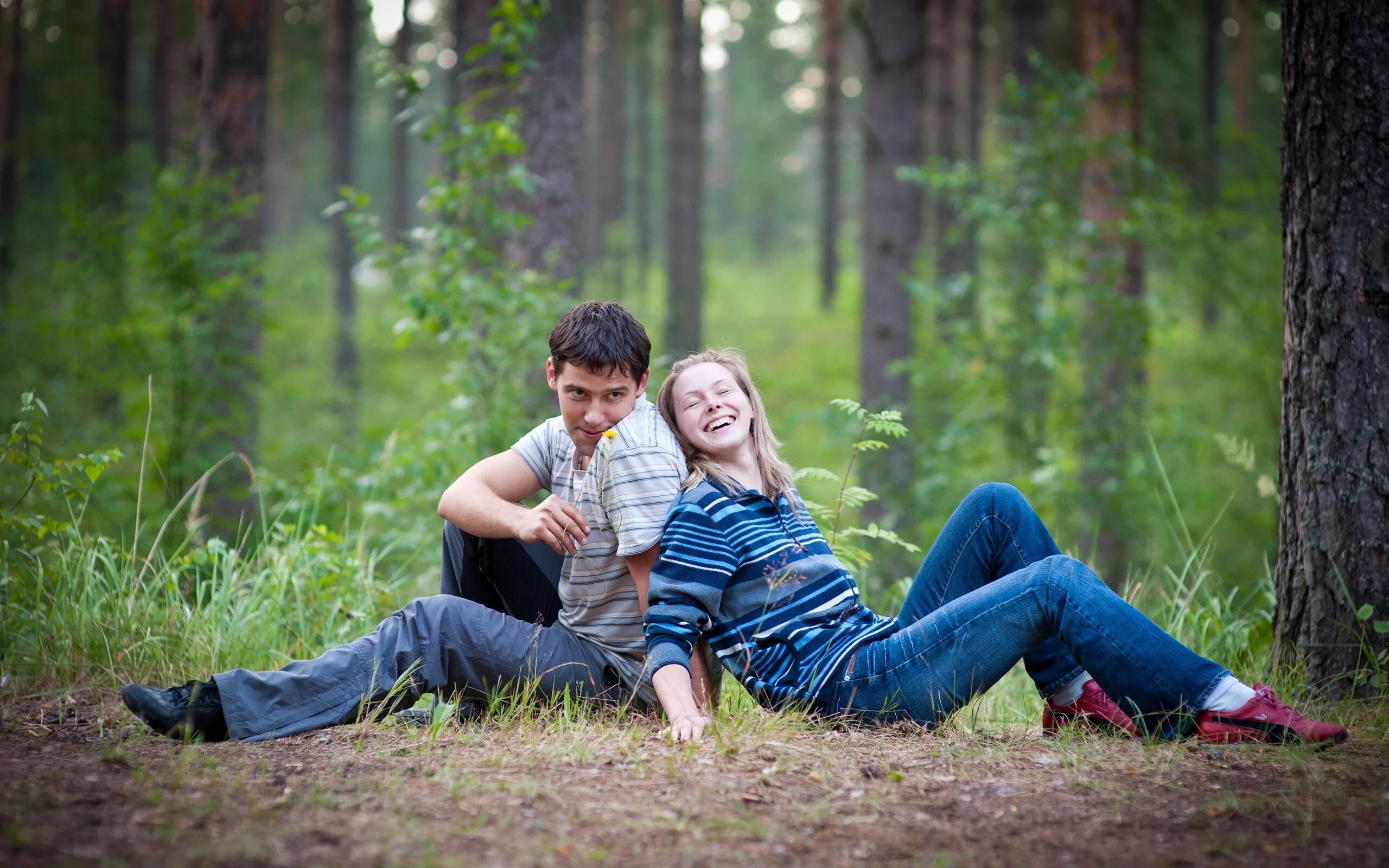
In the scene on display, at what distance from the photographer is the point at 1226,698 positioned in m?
2.75

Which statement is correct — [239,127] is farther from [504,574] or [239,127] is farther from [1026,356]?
[1026,356]

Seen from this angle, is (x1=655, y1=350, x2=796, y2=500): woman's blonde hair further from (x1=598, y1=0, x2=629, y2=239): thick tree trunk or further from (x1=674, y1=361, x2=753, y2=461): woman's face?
(x1=598, y1=0, x2=629, y2=239): thick tree trunk

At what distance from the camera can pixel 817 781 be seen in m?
Result: 2.46

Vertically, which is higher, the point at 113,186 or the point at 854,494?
the point at 113,186

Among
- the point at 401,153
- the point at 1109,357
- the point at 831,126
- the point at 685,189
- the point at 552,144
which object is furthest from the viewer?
the point at 831,126

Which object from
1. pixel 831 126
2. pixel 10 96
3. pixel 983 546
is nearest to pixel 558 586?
pixel 983 546

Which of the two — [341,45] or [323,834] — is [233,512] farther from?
[341,45]

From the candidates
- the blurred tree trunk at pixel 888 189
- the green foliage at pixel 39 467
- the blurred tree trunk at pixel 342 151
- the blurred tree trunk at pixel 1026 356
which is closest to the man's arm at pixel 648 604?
the green foliage at pixel 39 467

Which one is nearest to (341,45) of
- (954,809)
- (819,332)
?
(819,332)

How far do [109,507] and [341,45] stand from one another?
37.9 feet

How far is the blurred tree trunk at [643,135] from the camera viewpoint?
20.5m

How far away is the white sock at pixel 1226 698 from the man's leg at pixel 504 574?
74.9 inches

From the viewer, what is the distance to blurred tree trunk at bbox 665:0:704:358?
13758mm

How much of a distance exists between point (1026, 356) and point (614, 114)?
45.3 feet
